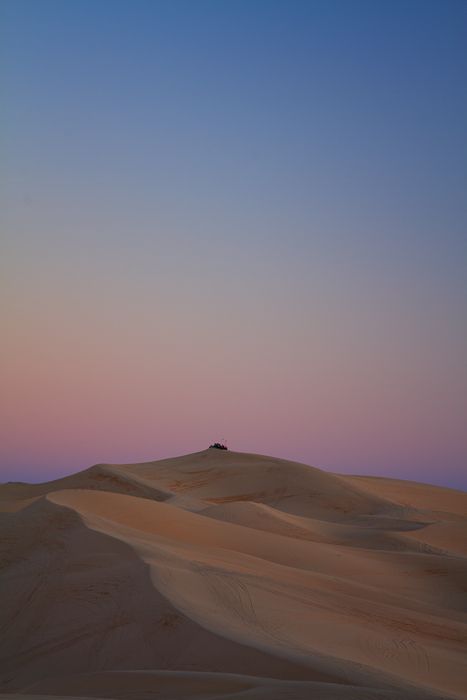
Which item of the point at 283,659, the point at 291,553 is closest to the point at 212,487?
the point at 291,553

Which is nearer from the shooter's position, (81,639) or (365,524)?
(81,639)

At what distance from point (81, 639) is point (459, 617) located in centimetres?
594

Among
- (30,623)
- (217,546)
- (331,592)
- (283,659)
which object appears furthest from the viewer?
(217,546)

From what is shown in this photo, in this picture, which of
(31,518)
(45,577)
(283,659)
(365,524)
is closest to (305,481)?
(365,524)

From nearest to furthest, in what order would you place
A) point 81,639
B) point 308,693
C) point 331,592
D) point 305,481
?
point 308,693, point 81,639, point 331,592, point 305,481

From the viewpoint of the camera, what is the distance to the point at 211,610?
26.3ft

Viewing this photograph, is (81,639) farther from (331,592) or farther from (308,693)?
(331,592)

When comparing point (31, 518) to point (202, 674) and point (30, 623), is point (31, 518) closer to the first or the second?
point (30, 623)

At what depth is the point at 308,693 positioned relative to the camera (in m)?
5.20

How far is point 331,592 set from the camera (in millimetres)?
10484

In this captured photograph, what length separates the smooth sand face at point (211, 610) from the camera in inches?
241

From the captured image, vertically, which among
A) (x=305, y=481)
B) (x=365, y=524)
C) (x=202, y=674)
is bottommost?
(x=202, y=674)

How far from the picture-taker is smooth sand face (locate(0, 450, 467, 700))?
6121 mm

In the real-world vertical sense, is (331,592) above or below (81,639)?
above
